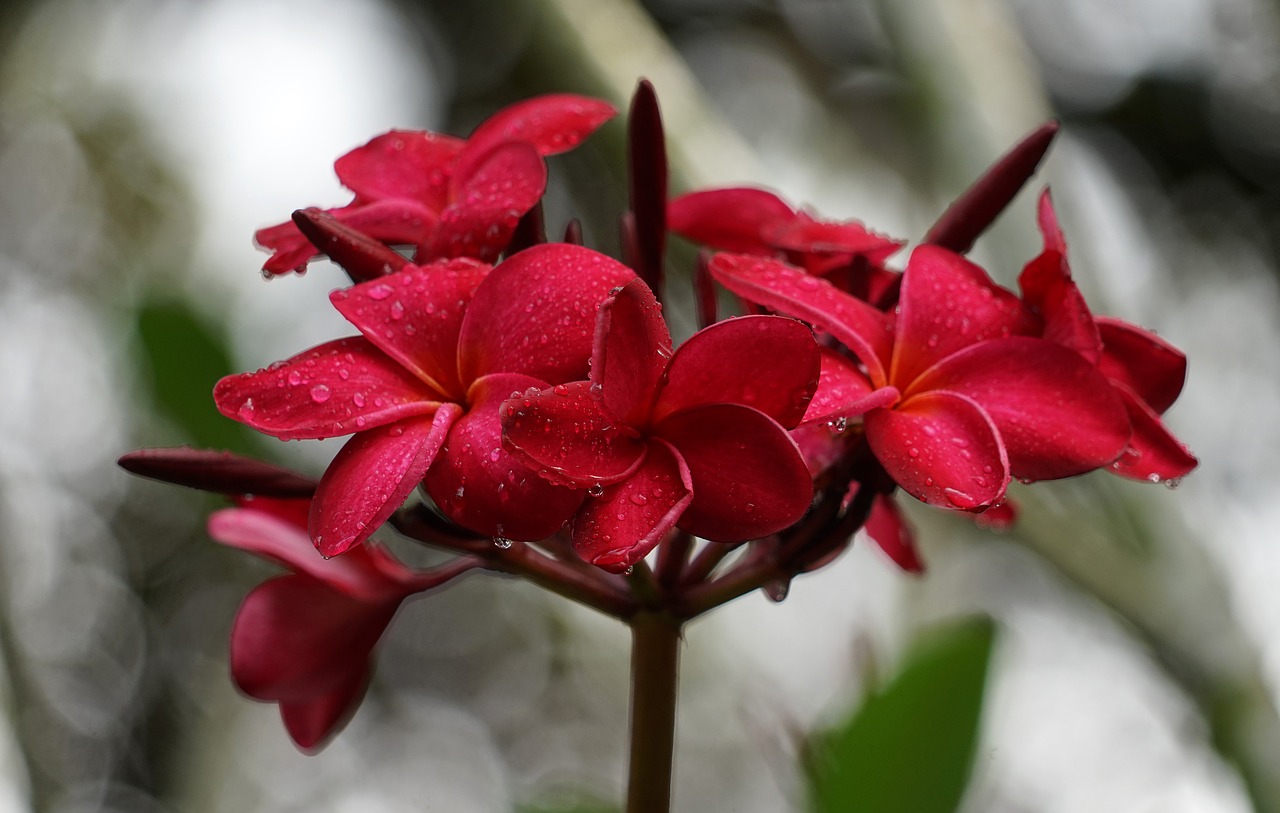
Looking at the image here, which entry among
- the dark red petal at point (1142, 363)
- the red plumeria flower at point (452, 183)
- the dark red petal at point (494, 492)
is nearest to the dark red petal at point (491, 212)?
the red plumeria flower at point (452, 183)

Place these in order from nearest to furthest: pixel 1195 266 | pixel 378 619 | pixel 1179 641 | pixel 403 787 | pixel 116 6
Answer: pixel 378 619
pixel 1179 641
pixel 116 6
pixel 403 787
pixel 1195 266

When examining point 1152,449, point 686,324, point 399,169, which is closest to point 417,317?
point 399,169

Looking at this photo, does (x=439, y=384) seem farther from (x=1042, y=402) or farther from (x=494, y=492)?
(x=1042, y=402)

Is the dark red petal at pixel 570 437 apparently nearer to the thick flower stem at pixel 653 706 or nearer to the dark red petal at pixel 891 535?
the thick flower stem at pixel 653 706

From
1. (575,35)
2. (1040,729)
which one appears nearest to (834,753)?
(575,35)

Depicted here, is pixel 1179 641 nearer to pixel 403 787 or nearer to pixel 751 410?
pixel 751 410
